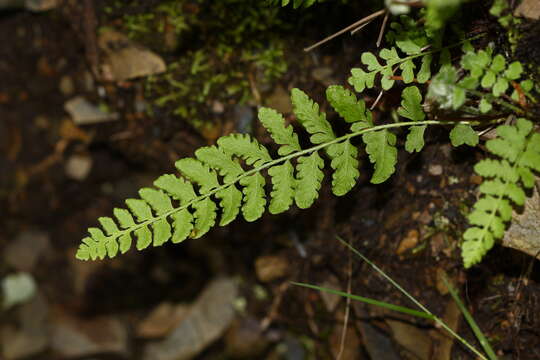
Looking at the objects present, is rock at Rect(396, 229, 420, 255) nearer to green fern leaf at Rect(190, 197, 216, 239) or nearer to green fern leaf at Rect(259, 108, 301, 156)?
green fern leaf at Rect(259, 108, 301, 156)

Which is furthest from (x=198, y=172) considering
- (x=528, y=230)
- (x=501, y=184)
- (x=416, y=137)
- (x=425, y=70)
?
(x=528, y=230)

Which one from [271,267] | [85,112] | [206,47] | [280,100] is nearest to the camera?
[280,100]

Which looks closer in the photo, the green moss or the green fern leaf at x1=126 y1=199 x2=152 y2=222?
the green fern leaf at x1=126 y1=199 x2=152 y2=222

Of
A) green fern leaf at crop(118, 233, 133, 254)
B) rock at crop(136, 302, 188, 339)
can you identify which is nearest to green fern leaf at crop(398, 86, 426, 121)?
green fern leaf at crop(118, 233, 133, 254)

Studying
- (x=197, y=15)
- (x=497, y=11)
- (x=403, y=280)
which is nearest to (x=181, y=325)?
(x=403, y=280)

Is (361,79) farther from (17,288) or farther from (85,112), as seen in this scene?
(17,288)

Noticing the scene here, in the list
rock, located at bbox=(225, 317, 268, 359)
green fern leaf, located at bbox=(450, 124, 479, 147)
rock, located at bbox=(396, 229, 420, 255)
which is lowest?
rock, located at bbox=(225, 317, 268, 359)

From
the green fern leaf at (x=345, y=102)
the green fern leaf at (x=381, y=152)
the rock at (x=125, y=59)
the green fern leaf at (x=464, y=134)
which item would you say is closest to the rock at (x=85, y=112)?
the rock at (x=125, y=59)

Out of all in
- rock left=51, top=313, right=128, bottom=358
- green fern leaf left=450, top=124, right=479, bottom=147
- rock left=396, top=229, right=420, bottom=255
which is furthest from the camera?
rock left=51, top=313, right=128, bottom=358
